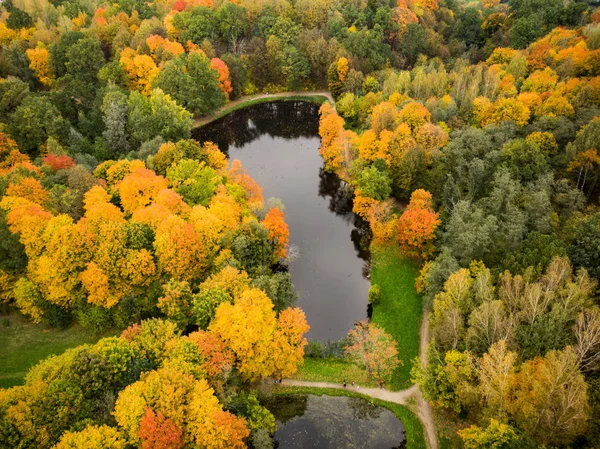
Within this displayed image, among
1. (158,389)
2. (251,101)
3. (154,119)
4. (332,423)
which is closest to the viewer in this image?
(158,389)

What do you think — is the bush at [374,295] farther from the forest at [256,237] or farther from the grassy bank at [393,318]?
the forest at [256,237]

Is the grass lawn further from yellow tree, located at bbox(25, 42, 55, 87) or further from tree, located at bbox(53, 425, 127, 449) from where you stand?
yellow tree, located at bbox(25, 42, 55, 87)

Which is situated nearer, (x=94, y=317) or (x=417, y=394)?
(x=417, y=394)

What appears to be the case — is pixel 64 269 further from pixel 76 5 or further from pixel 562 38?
pixel 562 38

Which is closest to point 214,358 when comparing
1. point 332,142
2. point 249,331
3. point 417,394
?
point 249,331

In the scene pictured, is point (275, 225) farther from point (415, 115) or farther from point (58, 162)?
→ point (415, 115)

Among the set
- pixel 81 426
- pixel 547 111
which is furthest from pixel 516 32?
pixel 81 426
